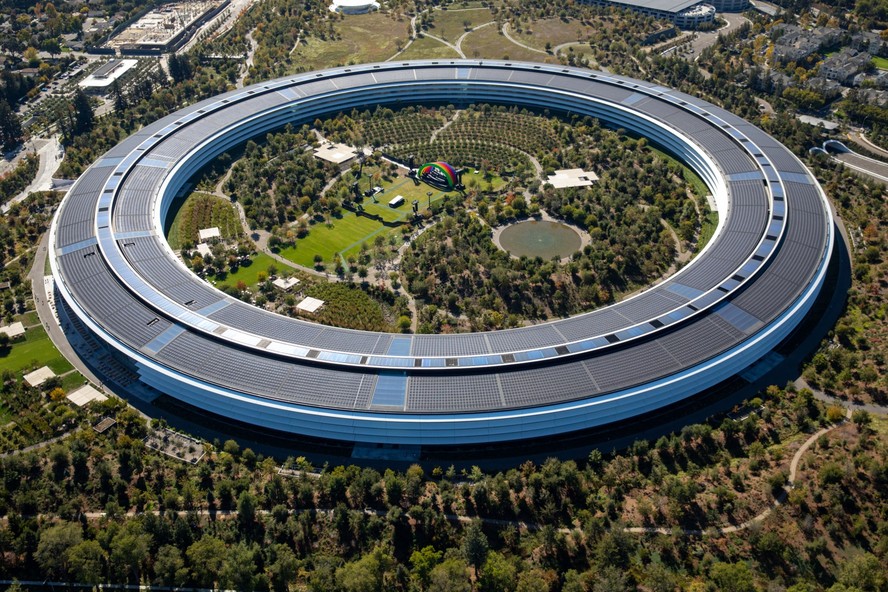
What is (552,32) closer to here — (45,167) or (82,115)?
(82,115)

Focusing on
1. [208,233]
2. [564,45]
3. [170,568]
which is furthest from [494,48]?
[170,568]

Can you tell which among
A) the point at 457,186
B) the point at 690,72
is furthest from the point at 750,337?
the point at 690,72

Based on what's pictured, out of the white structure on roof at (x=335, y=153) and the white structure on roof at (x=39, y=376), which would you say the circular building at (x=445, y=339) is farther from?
the white structure on roof at (x=335, y=153)

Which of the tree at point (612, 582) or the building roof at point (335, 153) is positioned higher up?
the building roof at point (335, 153)

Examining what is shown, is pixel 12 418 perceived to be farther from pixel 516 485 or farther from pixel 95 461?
pixel 516 485

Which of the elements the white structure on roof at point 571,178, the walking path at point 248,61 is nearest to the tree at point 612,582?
the white structure on roof at point 571,178

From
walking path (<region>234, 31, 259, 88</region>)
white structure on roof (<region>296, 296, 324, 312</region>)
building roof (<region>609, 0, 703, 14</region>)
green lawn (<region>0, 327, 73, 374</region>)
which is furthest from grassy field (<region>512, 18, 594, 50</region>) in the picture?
green lawn (<region>0, 327, 73, 374</region>)
